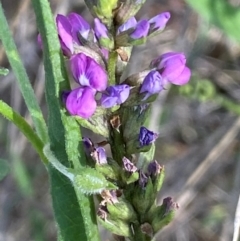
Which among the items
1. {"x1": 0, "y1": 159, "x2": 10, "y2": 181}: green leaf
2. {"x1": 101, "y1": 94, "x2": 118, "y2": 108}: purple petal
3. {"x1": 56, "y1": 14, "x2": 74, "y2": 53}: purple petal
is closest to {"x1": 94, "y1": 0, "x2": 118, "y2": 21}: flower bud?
{"x1": 56, "y1": 14, "x2": 74, "y2": 53}: purple petal

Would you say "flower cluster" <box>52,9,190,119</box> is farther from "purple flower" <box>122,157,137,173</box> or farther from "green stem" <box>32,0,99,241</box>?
"purple flower" <box>122,157,137,173</box>

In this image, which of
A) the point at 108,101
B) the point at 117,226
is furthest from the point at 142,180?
the point at 108,101

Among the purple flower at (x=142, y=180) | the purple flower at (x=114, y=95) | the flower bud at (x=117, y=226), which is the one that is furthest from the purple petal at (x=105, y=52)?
the flower bud at (x=117, y=226)

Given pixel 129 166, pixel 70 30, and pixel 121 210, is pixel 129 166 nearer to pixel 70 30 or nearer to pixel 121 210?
pixel 121 210

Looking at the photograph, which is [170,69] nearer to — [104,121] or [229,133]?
[104,121]

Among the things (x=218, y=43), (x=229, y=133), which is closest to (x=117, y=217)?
(x=229, y=133)

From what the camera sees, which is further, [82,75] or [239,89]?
[239,89]
